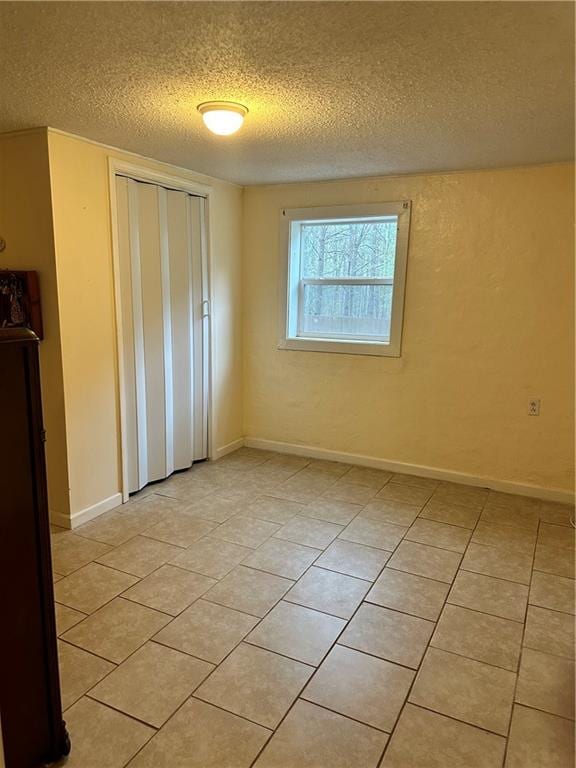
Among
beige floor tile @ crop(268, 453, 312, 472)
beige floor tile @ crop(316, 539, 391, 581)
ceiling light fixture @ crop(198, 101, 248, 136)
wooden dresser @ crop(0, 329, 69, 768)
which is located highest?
ceiling light fixture @ crop(198, 101, 248, 136)

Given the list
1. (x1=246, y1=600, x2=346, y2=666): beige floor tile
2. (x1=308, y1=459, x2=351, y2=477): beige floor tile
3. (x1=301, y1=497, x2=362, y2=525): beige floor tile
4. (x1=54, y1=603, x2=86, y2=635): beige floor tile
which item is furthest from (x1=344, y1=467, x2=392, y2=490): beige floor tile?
(x1=54, y1=603, x2=86, y2=635): beige floor tile

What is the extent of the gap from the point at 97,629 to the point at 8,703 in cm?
75

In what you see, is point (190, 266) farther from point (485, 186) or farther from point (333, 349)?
point (485, 186)

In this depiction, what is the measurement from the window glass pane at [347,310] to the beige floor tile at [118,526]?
198 cm

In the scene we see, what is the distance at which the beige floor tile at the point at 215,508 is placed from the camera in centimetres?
316

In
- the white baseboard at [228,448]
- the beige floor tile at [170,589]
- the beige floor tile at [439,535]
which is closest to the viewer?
the beige floor tile at [170,589]

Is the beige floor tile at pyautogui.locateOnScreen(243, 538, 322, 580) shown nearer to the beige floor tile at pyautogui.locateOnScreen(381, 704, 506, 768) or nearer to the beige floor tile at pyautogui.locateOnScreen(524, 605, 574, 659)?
the beige floor tile at pyautogui.locateOnScreen(381, 704, 506, 768)

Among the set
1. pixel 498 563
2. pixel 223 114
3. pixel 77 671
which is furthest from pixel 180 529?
pixel 223 114

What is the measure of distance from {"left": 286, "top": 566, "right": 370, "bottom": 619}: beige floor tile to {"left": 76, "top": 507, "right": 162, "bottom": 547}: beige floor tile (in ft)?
3.49

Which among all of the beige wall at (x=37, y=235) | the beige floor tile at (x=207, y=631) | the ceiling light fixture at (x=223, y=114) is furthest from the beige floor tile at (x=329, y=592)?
the ceiling light fixture at (x=223, y=114)

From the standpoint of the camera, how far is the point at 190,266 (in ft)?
12.1

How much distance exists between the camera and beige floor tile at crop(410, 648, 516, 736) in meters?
1.71

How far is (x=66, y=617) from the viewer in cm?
217

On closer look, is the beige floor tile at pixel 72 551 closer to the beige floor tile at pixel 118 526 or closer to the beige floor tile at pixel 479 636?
the beige floor tile at pixel 118 526
